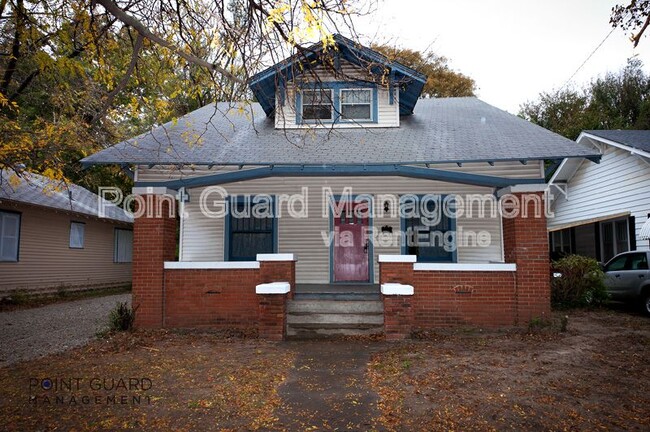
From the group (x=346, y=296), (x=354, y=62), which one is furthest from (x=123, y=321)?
(x=354, y=62)

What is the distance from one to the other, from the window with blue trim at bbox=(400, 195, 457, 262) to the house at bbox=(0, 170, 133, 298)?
31.1ft

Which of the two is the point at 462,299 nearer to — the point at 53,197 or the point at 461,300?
the point at 461,300

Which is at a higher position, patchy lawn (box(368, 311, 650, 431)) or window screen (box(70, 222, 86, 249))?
window screen (box(70, 222, 86, 249))

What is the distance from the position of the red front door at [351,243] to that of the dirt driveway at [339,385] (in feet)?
11.2

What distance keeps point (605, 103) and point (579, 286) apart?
76.6 ft

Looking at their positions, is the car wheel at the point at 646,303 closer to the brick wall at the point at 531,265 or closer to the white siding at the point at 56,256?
the brick wall at the point at 531,265

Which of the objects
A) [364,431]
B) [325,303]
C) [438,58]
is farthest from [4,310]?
[438,58]

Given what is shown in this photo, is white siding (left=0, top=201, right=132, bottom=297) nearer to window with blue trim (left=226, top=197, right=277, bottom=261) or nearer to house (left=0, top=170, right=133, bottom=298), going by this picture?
house (left=0, top=170, right=133, bottom=298)

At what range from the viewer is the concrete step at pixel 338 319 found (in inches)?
324

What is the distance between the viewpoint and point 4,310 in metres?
13.3

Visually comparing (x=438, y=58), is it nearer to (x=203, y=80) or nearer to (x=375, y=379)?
(x=203, y=80)

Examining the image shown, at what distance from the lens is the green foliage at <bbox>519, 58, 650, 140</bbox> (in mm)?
27781

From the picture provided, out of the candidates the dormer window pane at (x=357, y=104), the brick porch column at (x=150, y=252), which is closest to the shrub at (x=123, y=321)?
the brick porch column at (x=150, y=252)

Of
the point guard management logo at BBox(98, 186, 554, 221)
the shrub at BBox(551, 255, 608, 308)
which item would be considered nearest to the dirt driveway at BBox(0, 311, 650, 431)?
the point guard management logo at BBox(98, 186, 554, 221)
